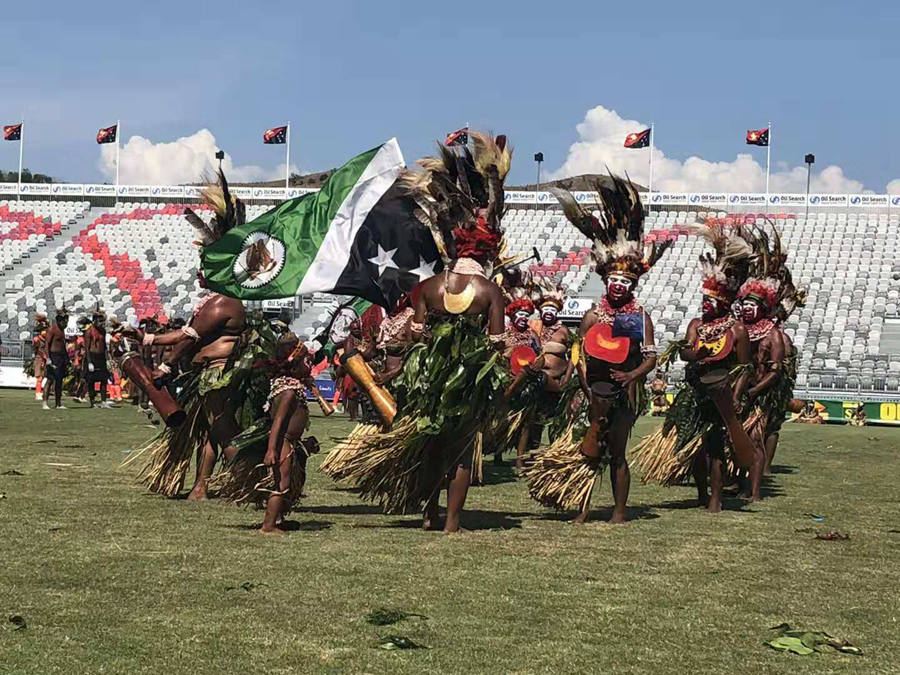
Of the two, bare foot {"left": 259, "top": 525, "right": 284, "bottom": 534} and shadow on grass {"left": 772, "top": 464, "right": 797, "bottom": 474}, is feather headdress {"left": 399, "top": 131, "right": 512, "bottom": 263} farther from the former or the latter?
shadow on grass {"left": 772, "top": 464, "right": 797, "bottom": 474}

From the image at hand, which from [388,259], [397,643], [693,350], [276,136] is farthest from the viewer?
[276,136]

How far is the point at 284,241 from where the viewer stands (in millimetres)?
11297

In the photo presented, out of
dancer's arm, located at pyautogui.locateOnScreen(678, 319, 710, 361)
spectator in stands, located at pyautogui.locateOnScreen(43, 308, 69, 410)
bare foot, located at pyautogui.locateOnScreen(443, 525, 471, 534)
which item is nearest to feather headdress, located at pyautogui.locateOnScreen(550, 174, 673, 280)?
dancer's arm, located at pyautogui.locateOnScreen(678, 319, 710, 361)

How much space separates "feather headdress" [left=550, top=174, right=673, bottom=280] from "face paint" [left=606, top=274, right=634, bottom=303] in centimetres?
4

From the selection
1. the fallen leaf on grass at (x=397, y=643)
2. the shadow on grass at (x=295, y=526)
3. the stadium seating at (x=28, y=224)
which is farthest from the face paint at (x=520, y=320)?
the stadium seating at (x=28, y=224)

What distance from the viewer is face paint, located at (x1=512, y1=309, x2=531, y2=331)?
12.4 metres

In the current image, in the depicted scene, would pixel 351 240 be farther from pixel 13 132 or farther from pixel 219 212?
pixel 13 132

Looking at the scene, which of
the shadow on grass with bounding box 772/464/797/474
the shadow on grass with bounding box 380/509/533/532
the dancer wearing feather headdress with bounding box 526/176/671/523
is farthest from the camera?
the shadow on grass with bounding box 772/464/797/474

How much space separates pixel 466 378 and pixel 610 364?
4.44ft

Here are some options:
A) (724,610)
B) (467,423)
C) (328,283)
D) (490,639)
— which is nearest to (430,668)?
(490,639)

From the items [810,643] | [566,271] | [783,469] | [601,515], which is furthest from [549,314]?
[566,271]

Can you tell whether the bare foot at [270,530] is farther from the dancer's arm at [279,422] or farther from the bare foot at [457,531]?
the bare foot at [457,531]

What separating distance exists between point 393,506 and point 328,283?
11.9 feet

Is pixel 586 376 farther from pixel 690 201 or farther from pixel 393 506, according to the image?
pixel 690 201
